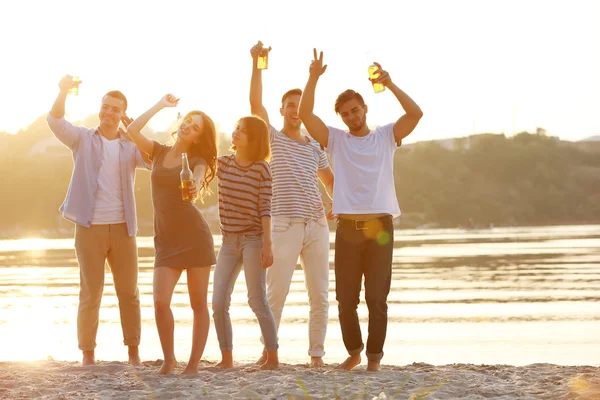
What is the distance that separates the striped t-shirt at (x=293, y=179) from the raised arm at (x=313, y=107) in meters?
0.43

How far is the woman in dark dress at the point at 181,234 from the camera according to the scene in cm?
722

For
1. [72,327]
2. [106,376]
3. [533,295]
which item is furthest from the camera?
[533,295]

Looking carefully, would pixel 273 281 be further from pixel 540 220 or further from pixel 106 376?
pixel 540 220

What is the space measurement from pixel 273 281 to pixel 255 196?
3.23 ft

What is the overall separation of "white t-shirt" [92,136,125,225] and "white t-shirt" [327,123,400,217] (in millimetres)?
1783

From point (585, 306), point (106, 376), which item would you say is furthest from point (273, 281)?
point (585, 306)

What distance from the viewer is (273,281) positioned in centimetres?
822

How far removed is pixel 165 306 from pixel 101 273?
3.86ft

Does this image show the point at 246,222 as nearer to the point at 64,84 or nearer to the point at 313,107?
the point at 313,107

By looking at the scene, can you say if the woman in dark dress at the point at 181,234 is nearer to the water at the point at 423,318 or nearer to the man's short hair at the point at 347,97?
the man's short hair at the point at 347,97

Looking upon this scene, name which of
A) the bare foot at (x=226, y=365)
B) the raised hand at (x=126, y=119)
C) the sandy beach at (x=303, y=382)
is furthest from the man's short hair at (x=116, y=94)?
the bare foot at (x=226, y=365)

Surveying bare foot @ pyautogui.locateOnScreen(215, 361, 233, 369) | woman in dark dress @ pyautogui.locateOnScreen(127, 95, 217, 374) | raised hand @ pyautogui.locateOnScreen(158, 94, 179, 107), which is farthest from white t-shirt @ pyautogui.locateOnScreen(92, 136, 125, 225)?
bare foot @ pyautogui.locateOnScreen(215, 361, 233, 369)

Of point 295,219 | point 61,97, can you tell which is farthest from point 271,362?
point 61,97

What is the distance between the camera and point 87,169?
800 centimetres
